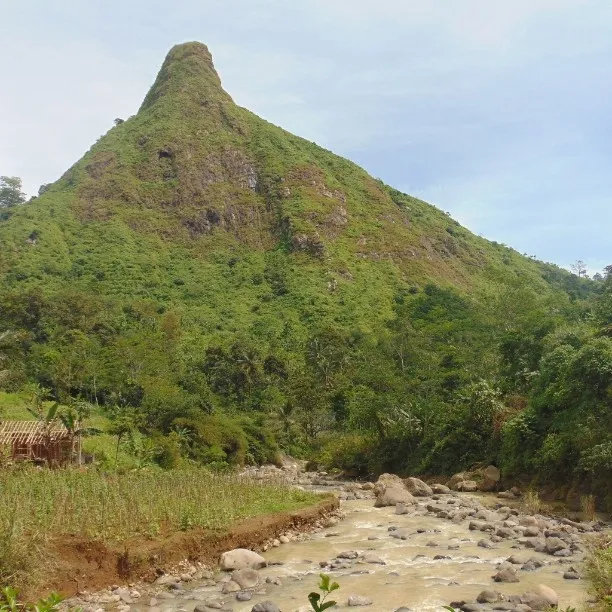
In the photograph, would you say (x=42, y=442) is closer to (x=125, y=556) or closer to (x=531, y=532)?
(x=125, y=556)

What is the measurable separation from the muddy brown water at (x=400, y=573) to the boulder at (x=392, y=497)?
4.26 m

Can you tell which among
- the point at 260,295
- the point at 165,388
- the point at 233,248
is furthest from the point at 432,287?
the point at 165,388

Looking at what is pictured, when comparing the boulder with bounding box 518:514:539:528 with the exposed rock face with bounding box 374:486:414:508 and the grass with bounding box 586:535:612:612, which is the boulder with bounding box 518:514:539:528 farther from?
the grass with bounding box 586:535:612:612

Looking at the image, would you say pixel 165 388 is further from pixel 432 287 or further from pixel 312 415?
pixel 432 287

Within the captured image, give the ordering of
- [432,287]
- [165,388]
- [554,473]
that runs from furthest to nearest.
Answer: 1. [432,287]
2. [165,388]
3. [554,473]

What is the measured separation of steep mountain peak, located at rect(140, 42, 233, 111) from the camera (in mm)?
130875

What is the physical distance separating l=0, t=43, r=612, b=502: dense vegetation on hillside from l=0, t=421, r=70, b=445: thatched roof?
4179 millimetres

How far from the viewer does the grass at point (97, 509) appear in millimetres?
9398

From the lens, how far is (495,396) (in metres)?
29.1

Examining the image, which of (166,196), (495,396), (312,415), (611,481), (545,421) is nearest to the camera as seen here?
(611,481)

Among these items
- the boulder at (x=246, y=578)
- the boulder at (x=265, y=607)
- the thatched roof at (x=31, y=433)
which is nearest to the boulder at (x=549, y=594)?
the boulder at (x=265, y=607)

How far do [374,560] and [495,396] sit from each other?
17700 millimetres

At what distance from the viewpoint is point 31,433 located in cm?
2497

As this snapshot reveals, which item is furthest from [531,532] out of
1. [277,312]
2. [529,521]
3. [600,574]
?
[277,312]
